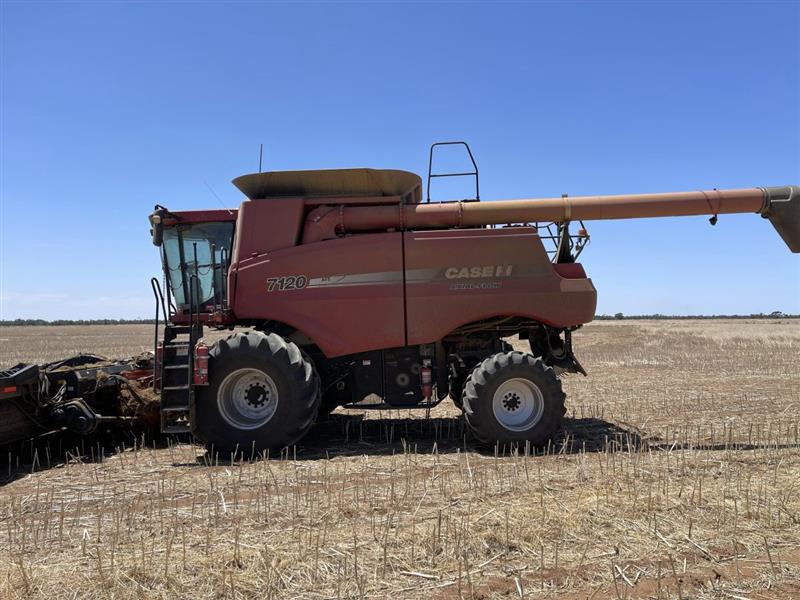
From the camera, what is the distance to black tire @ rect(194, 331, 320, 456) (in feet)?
22.4

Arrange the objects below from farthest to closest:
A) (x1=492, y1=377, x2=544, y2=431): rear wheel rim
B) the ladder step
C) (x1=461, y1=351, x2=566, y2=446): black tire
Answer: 1. the ladder step
2. (x1=492, y1=377, x2=544, y2=431): rear wheel rim
3. (x1=461, y1=351, x2=566, y2=446): black tire

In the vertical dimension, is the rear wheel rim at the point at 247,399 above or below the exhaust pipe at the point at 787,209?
below

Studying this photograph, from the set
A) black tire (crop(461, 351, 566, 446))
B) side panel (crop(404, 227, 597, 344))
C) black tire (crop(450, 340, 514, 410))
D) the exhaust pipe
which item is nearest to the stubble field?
black tire (crop(461, 351, 566, 446))

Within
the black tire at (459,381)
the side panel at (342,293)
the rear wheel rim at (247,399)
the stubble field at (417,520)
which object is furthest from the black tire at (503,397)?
the rear wheel rim at (247,399)

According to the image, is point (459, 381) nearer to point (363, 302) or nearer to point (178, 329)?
point (363, 302)

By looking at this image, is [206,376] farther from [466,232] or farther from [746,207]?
[746,207]

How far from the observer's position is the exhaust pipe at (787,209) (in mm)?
7473

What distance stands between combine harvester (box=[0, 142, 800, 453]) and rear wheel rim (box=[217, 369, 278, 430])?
17mm

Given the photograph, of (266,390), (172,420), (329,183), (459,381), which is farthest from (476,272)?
(172,420)

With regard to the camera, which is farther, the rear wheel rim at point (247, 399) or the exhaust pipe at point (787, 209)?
the exhaust pipe at point (787, 209)

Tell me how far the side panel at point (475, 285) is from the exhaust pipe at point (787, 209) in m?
2.78

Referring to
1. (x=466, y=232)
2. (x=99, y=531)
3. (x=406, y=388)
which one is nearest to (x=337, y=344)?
(x=406, y=388)

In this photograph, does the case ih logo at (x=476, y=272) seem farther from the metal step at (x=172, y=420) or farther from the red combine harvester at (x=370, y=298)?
the metal step at (x=172, y=420)

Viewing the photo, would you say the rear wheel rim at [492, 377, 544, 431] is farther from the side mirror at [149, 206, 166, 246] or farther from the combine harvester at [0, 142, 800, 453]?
the side mirror at [149, 206, 166, 246]
